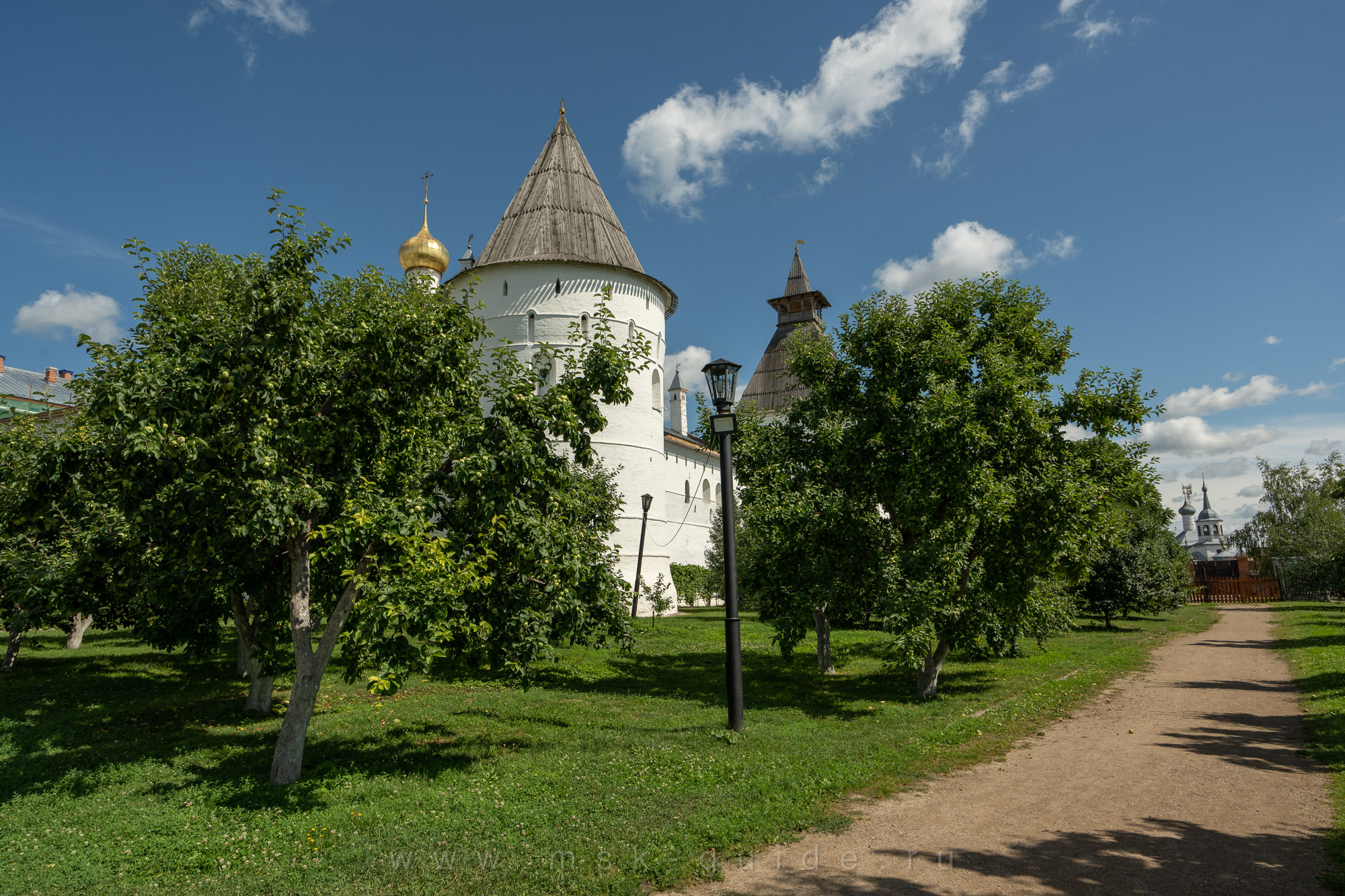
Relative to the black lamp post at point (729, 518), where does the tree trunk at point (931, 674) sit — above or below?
below

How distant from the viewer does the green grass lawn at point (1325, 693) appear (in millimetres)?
5625

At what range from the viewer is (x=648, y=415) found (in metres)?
33.3

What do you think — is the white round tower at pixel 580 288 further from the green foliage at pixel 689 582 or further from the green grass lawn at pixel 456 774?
the green grass lawn at pixel 456 774

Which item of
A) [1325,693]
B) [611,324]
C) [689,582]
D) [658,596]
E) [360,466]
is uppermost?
[611,324]

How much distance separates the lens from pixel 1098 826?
593cm

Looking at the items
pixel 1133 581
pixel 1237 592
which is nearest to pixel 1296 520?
pixel 1237 592

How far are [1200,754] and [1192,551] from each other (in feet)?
374

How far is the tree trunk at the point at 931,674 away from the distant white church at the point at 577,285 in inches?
774

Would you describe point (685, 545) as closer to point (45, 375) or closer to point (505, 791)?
point (505, 791)

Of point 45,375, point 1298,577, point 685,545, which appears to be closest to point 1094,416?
point 685,545

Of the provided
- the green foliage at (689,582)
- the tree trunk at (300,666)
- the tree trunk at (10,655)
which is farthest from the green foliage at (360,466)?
the green foliage at (689,582)

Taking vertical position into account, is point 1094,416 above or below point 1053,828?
above

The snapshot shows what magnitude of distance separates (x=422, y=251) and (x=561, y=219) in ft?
20.9

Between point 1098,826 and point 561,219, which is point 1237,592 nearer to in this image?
point 561,219
